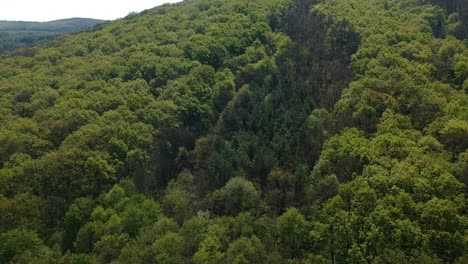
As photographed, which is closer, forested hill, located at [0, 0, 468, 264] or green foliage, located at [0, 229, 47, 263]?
forested hill, located at [0, 0, 468, 264]

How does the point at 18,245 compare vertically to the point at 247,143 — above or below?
below

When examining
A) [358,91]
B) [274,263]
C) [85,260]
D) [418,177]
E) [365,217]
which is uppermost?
[358,91]

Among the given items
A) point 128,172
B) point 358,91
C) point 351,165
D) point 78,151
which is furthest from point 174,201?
point 358,91

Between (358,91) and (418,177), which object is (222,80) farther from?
(418,177)

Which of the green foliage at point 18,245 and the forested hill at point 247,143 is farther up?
the forested hill at point 247,143

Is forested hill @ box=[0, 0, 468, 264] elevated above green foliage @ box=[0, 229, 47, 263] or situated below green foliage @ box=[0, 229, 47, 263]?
above

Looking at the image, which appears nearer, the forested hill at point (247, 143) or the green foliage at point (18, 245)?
the forested hill at point (247, 143)

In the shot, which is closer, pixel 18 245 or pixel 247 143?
pixel 18 245

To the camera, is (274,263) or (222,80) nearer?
(274,263)
